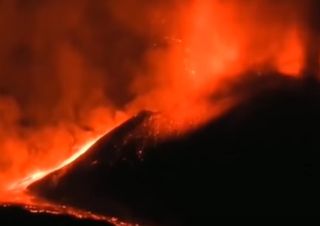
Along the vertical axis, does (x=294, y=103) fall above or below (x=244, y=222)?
above

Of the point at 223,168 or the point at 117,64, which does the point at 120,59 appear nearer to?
the point at 117,64

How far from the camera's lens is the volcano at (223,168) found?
6730 mm

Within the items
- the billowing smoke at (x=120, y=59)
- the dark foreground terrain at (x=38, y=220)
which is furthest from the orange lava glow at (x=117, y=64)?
the dark foreground terrain at (x=38, y=220)

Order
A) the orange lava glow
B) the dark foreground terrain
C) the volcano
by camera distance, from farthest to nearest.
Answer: the orange lava glow
the volcano
the dark foreground terrain

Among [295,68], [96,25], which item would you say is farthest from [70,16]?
[295,68]

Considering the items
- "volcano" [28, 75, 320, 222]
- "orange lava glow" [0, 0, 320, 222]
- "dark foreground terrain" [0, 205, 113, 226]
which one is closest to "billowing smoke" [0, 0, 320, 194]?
"orange lava glow" [0, 0, 320, 222]

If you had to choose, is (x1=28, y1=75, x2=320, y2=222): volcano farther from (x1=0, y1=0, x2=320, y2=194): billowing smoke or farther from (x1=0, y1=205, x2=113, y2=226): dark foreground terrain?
(x1=0, y1=205, x2=113, y2=226): dark foreground terrain

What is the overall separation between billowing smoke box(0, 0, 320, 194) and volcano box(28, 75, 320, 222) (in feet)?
1.25

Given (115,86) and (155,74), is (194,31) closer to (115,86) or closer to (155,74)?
(155,74)

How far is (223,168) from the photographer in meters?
6.99

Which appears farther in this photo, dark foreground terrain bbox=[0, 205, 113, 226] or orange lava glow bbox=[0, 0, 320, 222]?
orange lava glow bbox=[0, 0, 320, 222]

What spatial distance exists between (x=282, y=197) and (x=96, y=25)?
23.7 ft

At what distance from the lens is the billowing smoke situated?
8.76m

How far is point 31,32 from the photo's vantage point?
45.4ft
